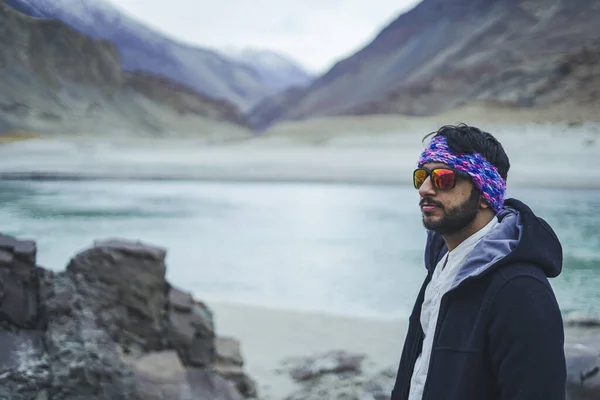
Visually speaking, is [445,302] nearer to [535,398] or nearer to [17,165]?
[535,398]

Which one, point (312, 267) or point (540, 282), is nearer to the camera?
point (540, 282)

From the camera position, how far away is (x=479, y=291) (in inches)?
36.4

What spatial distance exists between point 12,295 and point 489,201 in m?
2.03

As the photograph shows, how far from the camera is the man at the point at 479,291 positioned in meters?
0.86

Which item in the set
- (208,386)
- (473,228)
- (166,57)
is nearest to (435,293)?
(473,228)

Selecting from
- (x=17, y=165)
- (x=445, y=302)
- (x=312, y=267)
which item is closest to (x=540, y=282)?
(x=445, y=302)

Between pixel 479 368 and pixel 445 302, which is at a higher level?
pixel 445 302

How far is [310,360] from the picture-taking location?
379 cm

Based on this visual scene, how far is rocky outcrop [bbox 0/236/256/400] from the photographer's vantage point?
84.4 inches

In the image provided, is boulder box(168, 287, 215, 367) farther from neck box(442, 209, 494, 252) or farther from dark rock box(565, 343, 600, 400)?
neck box(442, 209, 494, 252)

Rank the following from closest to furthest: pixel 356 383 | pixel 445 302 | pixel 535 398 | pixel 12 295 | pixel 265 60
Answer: pixel 535 398
pixel 445 302
pixel 12 295
pixel 356 383
pixel 265 60

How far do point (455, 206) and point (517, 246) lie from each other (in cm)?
16

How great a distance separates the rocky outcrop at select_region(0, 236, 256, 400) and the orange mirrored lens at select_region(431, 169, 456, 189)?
1.64 meters

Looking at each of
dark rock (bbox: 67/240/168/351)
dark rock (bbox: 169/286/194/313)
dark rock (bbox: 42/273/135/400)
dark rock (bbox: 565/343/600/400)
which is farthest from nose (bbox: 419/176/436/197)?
dark rock (bbox: 169/286/194/313)
